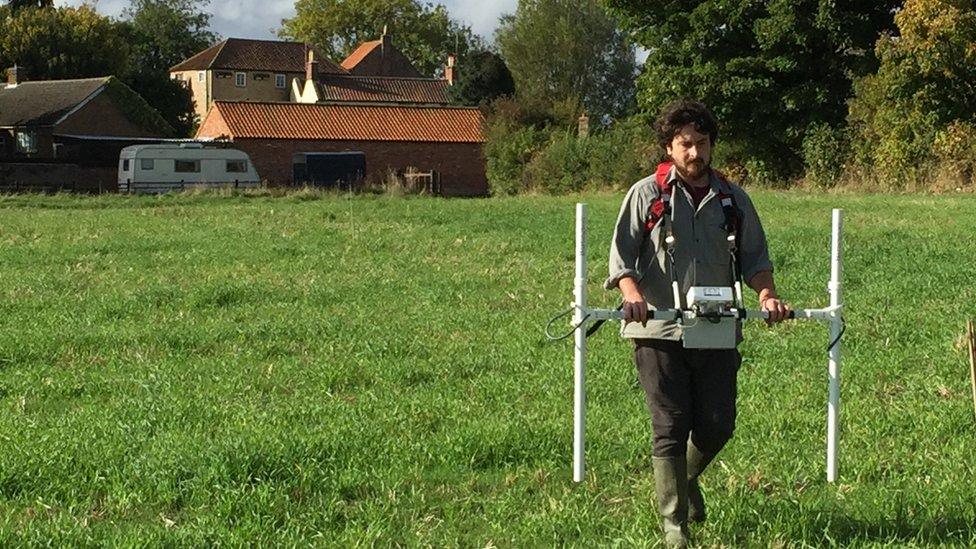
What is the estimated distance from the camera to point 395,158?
6625 centimetres

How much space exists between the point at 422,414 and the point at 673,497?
9.49ft

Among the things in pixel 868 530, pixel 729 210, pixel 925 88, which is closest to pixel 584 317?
pixel 729 210

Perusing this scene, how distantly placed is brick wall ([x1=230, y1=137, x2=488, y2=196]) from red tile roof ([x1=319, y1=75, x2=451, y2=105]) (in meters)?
27.1

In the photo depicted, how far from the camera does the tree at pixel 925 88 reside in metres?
34.9

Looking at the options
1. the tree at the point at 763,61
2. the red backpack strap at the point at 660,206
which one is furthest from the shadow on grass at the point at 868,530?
the tree at the point at 763,61

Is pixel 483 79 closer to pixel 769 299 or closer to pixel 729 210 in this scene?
pixel 729 210

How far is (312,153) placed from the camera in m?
64.7

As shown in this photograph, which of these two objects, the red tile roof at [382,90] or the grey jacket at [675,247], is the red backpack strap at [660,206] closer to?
the grey jacket at [675,247]

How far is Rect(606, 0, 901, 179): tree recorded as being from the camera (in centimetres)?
4059

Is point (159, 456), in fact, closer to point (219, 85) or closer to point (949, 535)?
point (949, 535)

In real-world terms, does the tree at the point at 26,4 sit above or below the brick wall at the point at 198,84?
above

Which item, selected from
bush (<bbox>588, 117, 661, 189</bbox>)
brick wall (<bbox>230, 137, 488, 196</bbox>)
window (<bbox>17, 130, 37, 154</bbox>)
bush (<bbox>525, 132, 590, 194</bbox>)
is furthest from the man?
window (<bbox>17, 130, 37, 154</bbox>)

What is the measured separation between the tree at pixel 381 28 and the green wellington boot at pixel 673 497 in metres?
110

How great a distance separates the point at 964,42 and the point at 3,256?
88.5 ft
